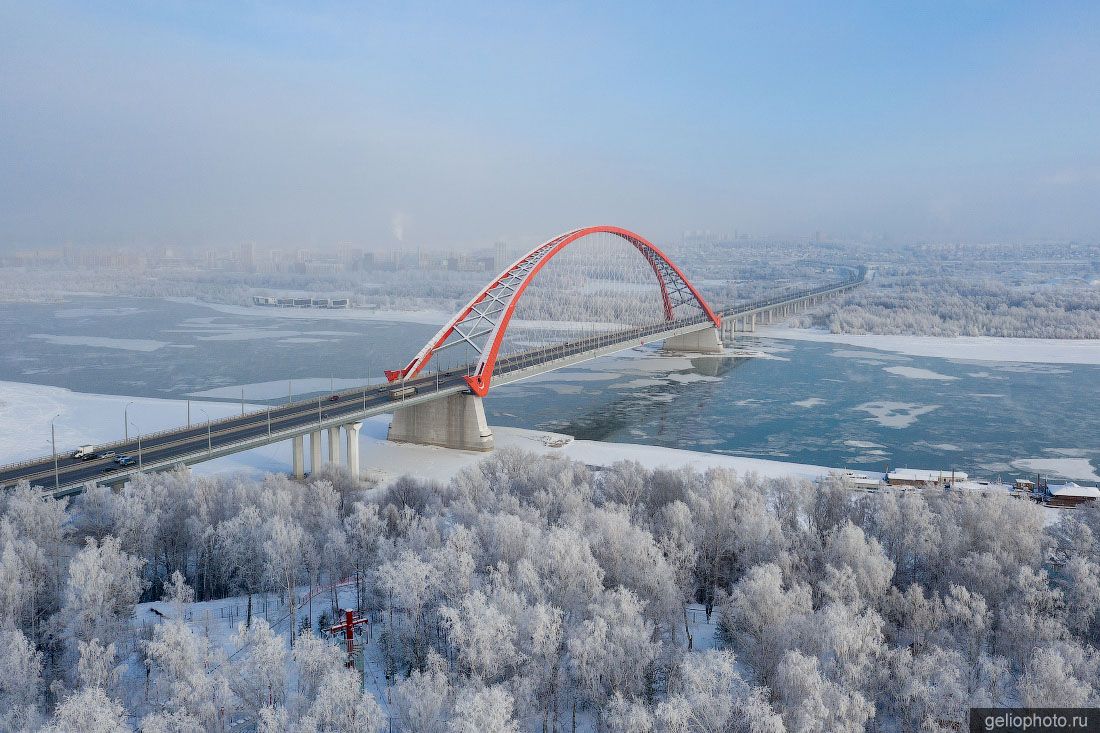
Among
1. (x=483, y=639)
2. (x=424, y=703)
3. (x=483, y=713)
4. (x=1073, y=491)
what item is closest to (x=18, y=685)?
(x=424, y=703)

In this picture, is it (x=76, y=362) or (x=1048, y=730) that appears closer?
(x=1048, y=730)

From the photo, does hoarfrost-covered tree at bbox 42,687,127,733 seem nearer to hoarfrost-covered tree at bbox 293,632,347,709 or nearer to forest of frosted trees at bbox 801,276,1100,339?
hoarfrost-covered tree at bbox 293,632,347,709

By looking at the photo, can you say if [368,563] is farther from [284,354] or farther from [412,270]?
[412,270]

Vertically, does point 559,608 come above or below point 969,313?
below

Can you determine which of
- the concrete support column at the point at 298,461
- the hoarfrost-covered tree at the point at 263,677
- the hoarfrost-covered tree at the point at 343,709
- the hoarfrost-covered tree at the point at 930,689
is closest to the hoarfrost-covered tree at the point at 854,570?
the hoarfrost-covered tree at the point at 930,689

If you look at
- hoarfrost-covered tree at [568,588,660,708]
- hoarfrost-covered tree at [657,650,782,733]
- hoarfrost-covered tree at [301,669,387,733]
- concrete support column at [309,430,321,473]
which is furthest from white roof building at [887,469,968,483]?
hoarfrost-covered tree at [301,669,387,733]

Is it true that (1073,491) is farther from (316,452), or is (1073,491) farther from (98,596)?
(98,596)

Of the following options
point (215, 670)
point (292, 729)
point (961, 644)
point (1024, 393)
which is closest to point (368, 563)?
point (215, 670)
